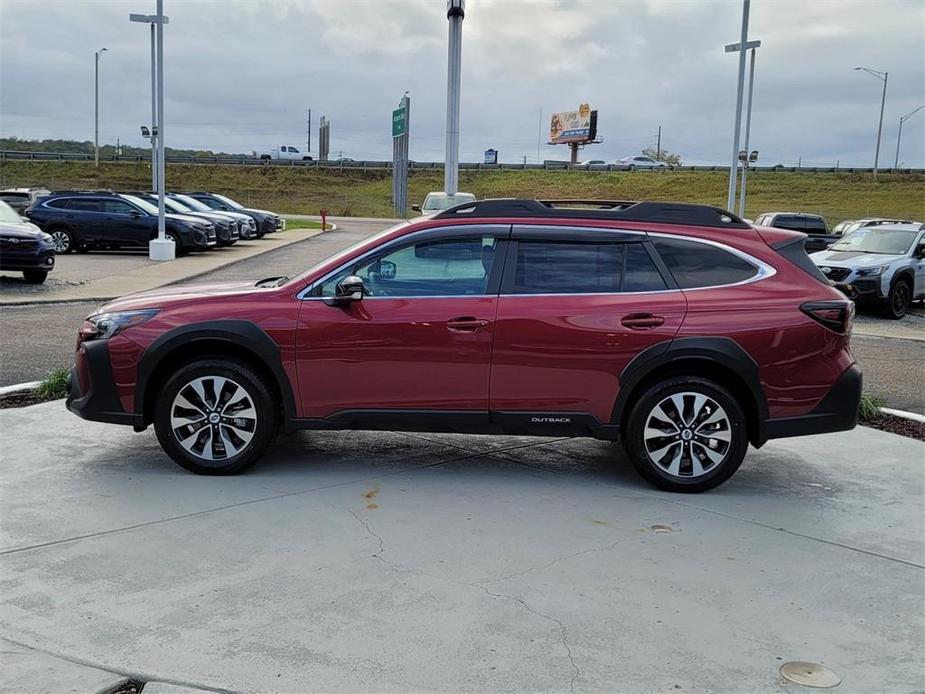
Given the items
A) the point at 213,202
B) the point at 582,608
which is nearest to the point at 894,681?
the point at 582,608

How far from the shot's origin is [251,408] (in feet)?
19.0

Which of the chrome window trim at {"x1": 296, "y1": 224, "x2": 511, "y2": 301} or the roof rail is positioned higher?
the roof rail

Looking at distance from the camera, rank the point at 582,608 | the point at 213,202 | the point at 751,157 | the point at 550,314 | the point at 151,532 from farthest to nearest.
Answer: the point at 751,157 → the point at 213,202 → the point at 550,314 → the point at 151,532 → the point at 582,608

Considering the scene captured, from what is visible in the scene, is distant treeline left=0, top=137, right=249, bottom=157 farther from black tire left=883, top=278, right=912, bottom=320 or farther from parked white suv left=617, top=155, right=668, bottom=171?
black tire left=883, top=278, right=912, bottom=320

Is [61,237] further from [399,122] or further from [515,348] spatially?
[399,122]

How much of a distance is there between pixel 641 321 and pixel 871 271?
11889 millimetres

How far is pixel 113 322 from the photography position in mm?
5926

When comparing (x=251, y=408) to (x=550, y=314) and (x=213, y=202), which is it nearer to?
(x=550, y=314)

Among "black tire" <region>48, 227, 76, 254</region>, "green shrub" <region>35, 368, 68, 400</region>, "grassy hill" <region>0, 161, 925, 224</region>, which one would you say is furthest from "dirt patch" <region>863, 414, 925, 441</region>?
"grassy hill" <region>0, 161, 925, 224</region>

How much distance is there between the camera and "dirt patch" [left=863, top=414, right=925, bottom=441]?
24.8ft

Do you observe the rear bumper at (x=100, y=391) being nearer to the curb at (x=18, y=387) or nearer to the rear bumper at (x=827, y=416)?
the curb at (x=18, y=387)

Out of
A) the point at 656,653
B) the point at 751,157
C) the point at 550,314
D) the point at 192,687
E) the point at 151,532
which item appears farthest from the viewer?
the point at 751,157

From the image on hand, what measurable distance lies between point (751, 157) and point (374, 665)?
4236 cm

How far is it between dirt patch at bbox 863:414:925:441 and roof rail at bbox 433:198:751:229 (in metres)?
2.71
